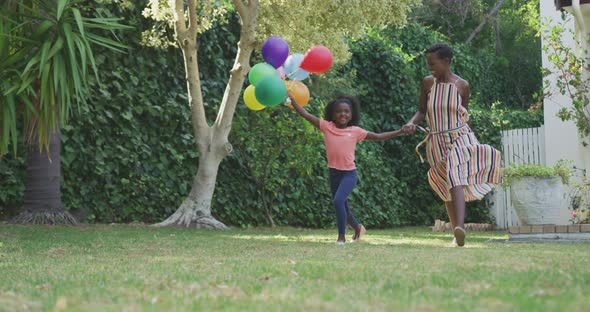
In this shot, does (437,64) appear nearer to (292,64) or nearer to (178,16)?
(292,64)

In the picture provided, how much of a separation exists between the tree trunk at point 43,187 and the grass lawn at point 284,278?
2185 millimetres

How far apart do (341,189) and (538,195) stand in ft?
8.26

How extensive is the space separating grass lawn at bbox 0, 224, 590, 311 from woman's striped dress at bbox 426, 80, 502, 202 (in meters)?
0.85

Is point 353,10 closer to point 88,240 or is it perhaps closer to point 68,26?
point 68,26

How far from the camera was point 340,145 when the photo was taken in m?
7.58

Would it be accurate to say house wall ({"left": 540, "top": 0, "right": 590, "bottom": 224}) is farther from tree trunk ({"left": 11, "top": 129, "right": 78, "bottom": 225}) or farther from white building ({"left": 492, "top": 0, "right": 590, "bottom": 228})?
tree trunk ({"left": 11, "top": 129, "right": 78, "bottom": 225})

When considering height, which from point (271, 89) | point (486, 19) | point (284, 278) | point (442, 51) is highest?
point (486, 19)

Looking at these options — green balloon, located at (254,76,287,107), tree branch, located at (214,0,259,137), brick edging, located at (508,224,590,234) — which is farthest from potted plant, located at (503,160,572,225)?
tree branch, located at (214,0,259,137)

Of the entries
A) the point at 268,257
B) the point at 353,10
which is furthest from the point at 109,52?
the point at 268,257

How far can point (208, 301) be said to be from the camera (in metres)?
3.24

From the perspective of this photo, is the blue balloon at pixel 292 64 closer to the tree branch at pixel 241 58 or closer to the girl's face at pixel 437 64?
the girl's face at pixel 437 64

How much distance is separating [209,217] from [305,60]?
8.96 feet

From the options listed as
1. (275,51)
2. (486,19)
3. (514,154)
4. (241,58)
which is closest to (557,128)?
(514,154)

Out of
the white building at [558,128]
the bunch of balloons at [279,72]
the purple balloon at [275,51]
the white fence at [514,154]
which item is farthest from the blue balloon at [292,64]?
the white fence at [514,154]
